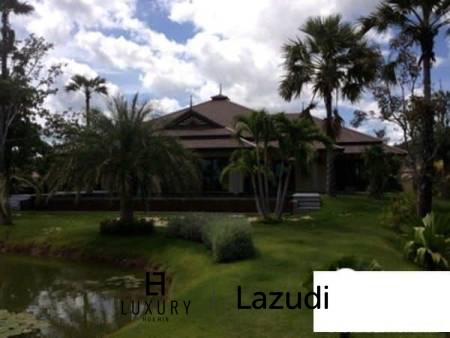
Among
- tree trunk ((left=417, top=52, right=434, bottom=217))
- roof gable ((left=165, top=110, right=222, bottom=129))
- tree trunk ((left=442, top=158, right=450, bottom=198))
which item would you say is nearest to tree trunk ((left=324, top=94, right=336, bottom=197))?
tree trunk ((left=417, top=52, right=434, bottom=217))

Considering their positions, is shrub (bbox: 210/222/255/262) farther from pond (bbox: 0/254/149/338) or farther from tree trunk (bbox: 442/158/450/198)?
tree trunk (bbox: 442/158/450/198)

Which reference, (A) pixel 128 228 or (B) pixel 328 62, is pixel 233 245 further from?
(B) pixel 328 62

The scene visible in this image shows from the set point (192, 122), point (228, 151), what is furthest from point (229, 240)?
point (192, 122)

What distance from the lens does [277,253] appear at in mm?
14648

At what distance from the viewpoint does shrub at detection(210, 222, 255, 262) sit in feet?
47.5

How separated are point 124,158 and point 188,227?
3.77 m

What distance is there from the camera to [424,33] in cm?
2162

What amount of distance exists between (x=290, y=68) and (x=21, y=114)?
16.7 m

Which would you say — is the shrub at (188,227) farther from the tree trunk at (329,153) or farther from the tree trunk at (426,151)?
the tree trunk at (329,153)

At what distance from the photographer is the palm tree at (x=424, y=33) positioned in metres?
21.4

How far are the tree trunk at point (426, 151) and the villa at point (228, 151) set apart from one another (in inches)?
353

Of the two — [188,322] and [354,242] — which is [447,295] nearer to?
[188,322]

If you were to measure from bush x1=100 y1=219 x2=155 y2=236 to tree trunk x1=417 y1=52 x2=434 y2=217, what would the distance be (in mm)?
10791

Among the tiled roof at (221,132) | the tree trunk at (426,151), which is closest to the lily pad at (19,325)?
the tree trunk at (426,151)
